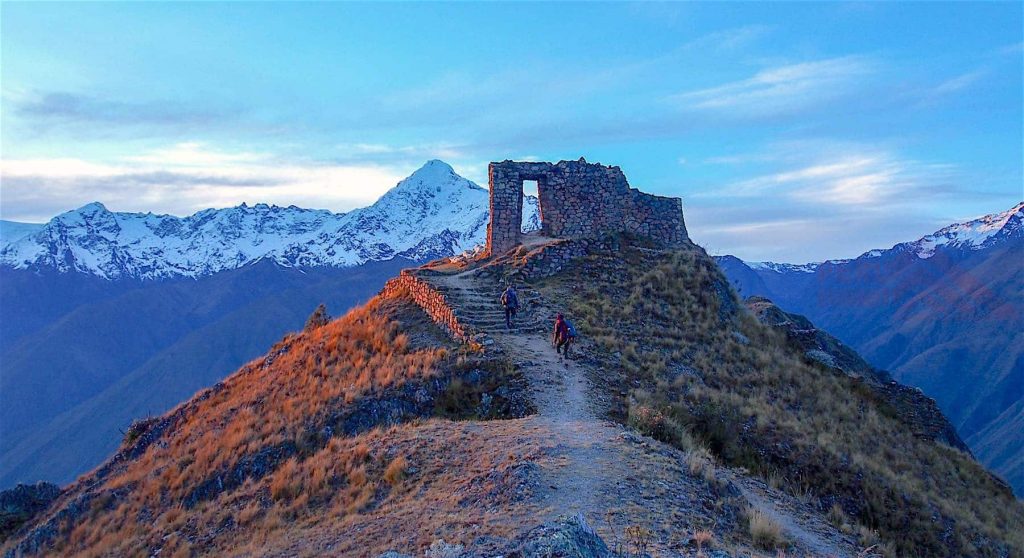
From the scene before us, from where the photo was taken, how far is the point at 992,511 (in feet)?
58.3

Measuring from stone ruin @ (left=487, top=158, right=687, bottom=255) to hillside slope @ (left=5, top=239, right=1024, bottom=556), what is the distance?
8.10 ft

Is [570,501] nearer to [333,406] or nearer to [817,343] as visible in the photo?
[333,406]

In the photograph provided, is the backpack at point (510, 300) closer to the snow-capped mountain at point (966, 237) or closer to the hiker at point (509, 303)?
the hiker at point (509, 303)

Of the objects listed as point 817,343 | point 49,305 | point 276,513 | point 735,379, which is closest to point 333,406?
point 276,513

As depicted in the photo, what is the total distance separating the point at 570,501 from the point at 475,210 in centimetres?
18763

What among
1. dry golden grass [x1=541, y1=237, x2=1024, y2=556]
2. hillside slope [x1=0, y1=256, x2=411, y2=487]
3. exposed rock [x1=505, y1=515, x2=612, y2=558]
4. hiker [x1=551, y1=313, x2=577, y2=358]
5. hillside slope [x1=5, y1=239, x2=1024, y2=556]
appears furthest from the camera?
hillside slope [x1=0, y1=256, x2=411, y2=487]

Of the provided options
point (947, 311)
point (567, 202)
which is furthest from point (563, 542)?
point (947, 311)

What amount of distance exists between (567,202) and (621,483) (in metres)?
19.7

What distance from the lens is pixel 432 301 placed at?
Answer: 22.9 meters

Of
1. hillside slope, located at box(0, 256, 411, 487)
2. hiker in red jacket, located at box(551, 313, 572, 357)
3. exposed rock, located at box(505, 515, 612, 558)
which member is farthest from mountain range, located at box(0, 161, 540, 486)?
exposed rock, located at box(505, 515, 612, 558)

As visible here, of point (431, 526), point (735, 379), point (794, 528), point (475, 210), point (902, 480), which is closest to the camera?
point (431, 526)

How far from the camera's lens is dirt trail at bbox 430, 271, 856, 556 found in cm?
936

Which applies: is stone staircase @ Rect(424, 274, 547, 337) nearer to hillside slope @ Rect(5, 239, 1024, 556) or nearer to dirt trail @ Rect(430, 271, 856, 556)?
hillside slope @ Rect(5, 239, 1024, 556)

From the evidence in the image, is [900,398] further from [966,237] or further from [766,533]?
[966,237]
